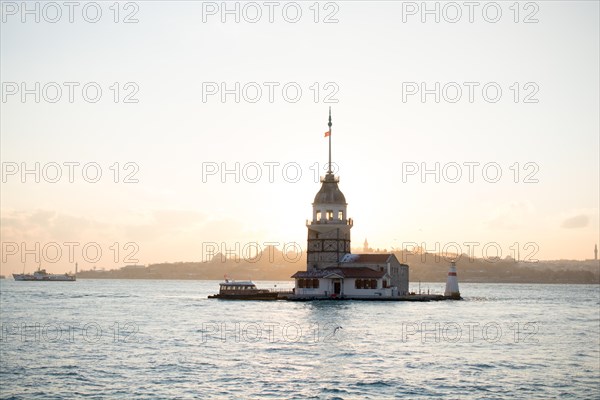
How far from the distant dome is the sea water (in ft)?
112

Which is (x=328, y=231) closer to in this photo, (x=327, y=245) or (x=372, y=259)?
(x=327, y=245)

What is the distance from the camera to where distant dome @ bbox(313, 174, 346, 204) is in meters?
118

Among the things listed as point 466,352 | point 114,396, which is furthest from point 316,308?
point 114,396

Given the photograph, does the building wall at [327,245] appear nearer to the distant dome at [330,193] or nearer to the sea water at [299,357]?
the distant dome at [330,193]

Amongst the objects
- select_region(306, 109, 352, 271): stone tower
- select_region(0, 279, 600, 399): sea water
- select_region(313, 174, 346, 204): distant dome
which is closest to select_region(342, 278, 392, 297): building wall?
select_region(306, 109, 352, 271): stone tower

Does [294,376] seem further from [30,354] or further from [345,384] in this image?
[30,354]

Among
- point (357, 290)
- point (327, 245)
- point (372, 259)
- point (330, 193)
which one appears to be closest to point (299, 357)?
point (357, 290)

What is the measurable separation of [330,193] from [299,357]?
6916 centimetres

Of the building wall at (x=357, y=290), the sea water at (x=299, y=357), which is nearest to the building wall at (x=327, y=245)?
the building wall at (x=357, y=290)

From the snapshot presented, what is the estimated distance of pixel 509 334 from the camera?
67.7 m

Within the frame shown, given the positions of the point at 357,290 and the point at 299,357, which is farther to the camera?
the point at 357,290

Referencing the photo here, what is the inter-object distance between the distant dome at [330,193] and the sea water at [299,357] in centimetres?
3425

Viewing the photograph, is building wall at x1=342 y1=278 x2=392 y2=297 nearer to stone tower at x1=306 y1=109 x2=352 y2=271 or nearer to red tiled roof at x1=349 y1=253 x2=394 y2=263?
red tiled roof at x1=349 y1=253 x2=394 y2=263

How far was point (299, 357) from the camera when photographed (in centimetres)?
5031
